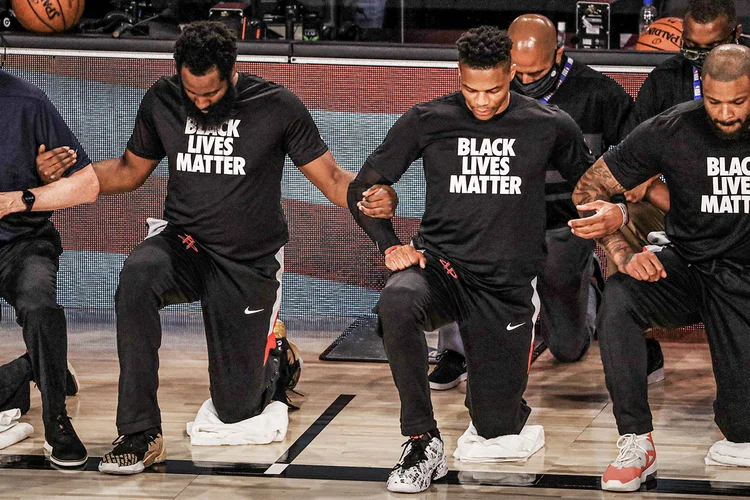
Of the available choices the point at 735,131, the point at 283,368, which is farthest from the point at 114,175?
the point at 735,131

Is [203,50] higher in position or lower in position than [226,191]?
higher

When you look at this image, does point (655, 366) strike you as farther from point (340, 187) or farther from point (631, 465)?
point (340, 187)

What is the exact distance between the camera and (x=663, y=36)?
259 inches

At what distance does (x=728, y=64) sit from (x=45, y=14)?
12.9 ft

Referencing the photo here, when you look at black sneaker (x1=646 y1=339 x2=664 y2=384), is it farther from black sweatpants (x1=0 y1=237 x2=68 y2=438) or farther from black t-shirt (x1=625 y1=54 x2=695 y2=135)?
black sweatpants (x1=0 y1=237 x2=68 y2=438)

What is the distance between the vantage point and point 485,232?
4461mm

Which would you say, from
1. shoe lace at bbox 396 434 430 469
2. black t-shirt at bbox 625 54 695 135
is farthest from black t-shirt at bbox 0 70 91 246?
black t-shirt at bbox 625 54 695 135

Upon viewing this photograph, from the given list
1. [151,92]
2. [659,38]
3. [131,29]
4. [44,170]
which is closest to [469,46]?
[151,92]

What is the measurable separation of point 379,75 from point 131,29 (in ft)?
4.91

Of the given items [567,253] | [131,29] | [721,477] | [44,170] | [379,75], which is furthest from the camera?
[131,29]

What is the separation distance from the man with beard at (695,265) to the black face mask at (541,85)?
3.35 feet

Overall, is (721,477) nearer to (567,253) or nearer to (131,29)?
(567,253)

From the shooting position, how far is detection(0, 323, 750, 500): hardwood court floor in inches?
163

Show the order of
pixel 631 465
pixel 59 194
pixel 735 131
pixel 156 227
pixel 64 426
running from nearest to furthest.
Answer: pixel 631 465
pixel 735 131
pixel 64 426
pixel 59 194
pixel 156 227
